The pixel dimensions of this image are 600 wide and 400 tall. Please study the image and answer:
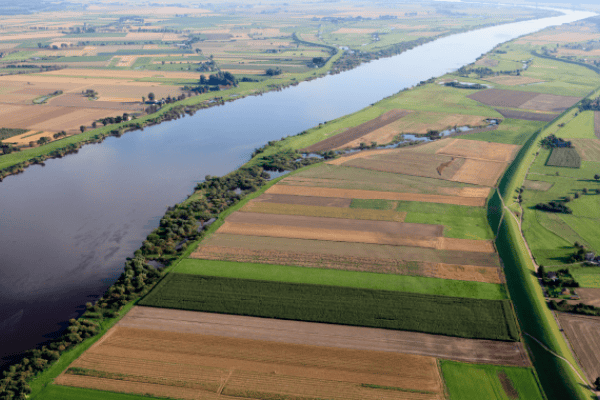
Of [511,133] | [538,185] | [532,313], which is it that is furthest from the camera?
[511,133]

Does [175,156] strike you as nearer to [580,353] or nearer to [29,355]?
[29,355]

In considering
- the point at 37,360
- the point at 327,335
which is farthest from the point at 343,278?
the point at 37,360

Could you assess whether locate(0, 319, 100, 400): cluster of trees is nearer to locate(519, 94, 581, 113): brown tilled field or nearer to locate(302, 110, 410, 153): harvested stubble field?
locate(302, 110, 410, 153): harvested stubble field

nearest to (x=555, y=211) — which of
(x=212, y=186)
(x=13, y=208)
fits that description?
(x=212, y=186)

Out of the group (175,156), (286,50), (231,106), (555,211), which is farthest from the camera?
(286,50)

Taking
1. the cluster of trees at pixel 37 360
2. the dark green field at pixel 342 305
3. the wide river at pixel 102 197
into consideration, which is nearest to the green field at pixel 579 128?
the wide river at pixel 102 197

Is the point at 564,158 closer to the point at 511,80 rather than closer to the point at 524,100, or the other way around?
the point at 524,100
